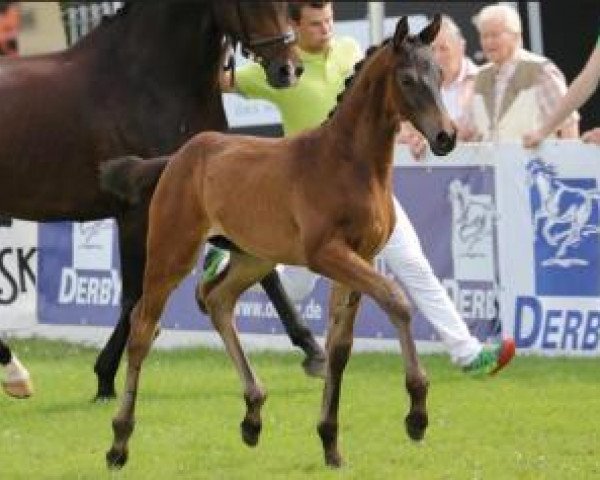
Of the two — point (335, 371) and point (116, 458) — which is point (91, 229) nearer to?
point (116, 458)

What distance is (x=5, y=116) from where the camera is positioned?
10.6 meters

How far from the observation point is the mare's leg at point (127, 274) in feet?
34.4

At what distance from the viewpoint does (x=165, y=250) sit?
8383mm

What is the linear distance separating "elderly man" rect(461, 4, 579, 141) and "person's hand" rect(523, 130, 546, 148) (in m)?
0.54

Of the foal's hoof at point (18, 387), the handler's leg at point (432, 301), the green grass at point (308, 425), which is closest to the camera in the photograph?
the green grass at point (308, 425)

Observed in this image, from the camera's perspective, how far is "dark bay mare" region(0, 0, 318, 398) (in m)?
10.5

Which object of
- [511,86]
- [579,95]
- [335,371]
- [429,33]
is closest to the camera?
[429,33]

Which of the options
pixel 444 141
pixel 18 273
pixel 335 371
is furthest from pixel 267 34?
pixel 18 273

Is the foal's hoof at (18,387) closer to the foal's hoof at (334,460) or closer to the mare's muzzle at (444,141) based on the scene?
the foal's hoof at (334,460)

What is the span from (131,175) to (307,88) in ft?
7.64

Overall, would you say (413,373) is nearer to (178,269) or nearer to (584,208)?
(178,269)

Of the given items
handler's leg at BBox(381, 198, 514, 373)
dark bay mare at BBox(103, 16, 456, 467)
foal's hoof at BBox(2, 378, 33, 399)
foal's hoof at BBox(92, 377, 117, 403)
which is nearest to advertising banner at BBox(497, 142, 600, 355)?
handler's leg at BBox(381, 198, 514, 373)

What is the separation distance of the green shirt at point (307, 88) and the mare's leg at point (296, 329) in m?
0.89

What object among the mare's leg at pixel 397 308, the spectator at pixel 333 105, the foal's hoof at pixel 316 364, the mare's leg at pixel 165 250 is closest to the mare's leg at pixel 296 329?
the foal's hoof at pixel 316 364
